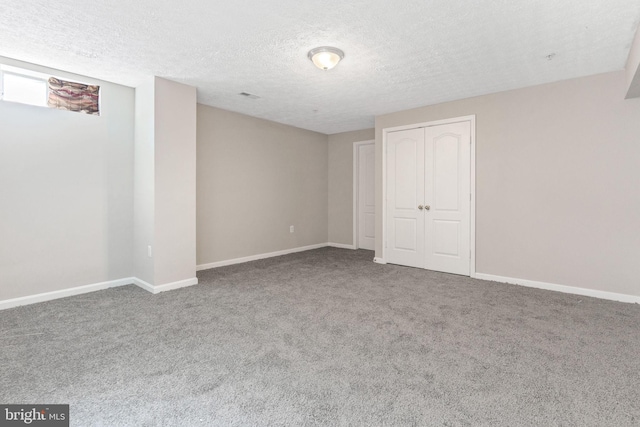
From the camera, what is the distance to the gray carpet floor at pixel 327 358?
162 cm

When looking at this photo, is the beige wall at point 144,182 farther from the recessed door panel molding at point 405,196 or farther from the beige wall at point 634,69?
the beige wall at point 634,69

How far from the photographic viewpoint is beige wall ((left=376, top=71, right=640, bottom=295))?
132 inches

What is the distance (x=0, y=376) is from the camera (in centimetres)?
192

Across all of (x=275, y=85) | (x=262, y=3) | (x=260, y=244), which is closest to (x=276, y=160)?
(x=260, y=244)

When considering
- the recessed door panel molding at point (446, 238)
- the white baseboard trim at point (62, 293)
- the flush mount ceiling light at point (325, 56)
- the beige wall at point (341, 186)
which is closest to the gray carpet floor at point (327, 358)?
the white baseboard trim at point (62, 293)

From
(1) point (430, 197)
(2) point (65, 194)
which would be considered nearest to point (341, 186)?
(1) point (430, 197)

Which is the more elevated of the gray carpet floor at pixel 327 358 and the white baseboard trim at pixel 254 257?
the white baseboard trim at pixel 254 257

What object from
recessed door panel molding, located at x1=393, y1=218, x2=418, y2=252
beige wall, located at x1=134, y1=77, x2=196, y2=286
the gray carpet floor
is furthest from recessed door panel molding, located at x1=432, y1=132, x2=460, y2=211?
beige wall, located at x1=134, y1=77, x2=196, y2=286

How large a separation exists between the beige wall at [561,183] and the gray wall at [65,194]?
177 inches

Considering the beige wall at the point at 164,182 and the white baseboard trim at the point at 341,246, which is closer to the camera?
the beige wall at the point at 164,182

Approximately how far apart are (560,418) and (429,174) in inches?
141

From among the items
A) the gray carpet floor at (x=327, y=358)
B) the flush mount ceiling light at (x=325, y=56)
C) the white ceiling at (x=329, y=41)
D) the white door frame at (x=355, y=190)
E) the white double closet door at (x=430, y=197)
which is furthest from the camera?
the white door frame at (x=355, y=190)

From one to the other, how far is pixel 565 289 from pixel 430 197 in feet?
6.44

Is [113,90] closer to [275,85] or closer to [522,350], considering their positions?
[275,85]
